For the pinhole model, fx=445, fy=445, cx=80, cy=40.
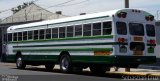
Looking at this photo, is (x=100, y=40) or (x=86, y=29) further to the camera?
(x=86, y=29)

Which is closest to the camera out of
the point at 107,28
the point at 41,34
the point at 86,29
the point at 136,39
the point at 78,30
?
the point at 107,28

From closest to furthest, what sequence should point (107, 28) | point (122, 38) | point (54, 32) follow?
point (122, 38) → point (107, 28) → point (54, 32)

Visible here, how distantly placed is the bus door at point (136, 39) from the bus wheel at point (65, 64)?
3.78m

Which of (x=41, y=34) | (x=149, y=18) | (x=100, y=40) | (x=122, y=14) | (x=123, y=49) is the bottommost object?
(x=123, y=49)

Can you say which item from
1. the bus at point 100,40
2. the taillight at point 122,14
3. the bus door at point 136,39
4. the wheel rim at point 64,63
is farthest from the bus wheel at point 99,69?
the taillight at point 122,14

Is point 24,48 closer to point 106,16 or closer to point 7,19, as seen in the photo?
point 106,16

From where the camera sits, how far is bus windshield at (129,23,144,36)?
64.6ft

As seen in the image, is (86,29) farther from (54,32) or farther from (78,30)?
(54,32)

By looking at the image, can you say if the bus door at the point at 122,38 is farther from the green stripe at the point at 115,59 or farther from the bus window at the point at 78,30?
the bus window at the point at 78,30

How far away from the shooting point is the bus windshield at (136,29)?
64.6ft

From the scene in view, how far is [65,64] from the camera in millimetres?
22531

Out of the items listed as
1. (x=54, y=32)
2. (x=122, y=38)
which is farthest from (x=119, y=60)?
(x=54, y=32)

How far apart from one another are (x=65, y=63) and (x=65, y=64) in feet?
0.17

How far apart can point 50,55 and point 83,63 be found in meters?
3.07
